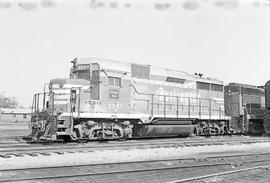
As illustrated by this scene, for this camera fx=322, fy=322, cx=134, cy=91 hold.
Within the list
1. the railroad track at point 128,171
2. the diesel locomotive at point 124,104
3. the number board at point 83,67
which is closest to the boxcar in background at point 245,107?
the diesel locomotive at point 124,104

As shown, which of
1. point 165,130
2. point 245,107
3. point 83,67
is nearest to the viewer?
point 83,67

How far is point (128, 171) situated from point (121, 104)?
803 cm

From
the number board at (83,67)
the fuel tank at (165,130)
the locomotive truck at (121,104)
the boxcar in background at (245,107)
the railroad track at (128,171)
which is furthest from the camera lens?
the boxcar in background at (245,107)

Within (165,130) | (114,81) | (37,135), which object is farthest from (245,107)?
(37,135)

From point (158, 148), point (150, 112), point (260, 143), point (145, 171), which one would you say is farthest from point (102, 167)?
point (260, 143)

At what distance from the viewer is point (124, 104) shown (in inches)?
610

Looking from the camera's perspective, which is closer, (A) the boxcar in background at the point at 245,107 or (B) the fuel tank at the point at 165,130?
(B) the fuel tank at the point at 165,130

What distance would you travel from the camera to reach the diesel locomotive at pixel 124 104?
13.8 meters

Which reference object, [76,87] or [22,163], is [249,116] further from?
[22,163]

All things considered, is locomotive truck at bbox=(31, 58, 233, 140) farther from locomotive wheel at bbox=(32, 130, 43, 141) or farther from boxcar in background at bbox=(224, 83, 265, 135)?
boxcar in background at bbox=(224, 83, 265, 135)

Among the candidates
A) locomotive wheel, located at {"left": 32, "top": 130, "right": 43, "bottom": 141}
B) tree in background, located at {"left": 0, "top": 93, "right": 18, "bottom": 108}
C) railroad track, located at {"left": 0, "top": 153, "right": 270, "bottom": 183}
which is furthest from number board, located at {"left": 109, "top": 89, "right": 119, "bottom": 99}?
tree in background, located at {"left": 0, "top": 93, "right": 18, "bottom": 108}

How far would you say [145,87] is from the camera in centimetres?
1659

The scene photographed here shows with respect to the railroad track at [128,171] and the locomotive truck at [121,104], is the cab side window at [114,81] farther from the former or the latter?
the railroad track at [128,171]

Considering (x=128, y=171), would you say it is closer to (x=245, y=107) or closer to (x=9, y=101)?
(x=245, y=107)
